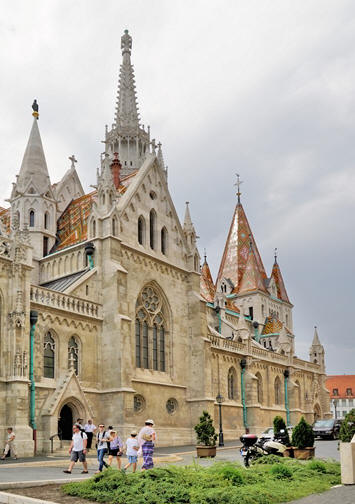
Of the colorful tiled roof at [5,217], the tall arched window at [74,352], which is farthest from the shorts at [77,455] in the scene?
the colorful tiled roof at [5,217]

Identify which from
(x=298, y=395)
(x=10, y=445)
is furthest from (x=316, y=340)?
(x=10, y=445)

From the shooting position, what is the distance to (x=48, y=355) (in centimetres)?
2709

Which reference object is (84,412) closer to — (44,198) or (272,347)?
(44,198)

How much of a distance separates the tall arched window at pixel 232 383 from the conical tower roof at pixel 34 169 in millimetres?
16909

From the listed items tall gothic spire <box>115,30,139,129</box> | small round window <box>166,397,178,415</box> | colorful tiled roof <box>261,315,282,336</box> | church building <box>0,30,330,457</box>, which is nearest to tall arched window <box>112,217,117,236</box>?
church building <box>0,30,330,457</box>

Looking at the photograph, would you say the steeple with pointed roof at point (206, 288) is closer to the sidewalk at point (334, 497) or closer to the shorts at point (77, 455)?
the shorts at point (77, 455)

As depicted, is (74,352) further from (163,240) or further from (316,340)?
(316,340)

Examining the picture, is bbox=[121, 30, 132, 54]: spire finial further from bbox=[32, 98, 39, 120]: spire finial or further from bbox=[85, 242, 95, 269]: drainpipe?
bbox=[85, 242, 95, 269]: drainpipe

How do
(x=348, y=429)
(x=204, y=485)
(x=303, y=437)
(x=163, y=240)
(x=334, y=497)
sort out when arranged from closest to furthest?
(x=334, y=497) → (x=204, y=485) → (x=348, y=429) → (x=303, y=437) → (x=163, y=240)

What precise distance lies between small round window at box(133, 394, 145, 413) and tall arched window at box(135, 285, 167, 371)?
67.6 inches

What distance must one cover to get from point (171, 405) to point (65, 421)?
7.96m

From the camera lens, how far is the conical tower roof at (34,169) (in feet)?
117

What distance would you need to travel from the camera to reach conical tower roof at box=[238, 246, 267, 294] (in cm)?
6969

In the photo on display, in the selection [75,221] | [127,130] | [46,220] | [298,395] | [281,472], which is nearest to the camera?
[281,472]
